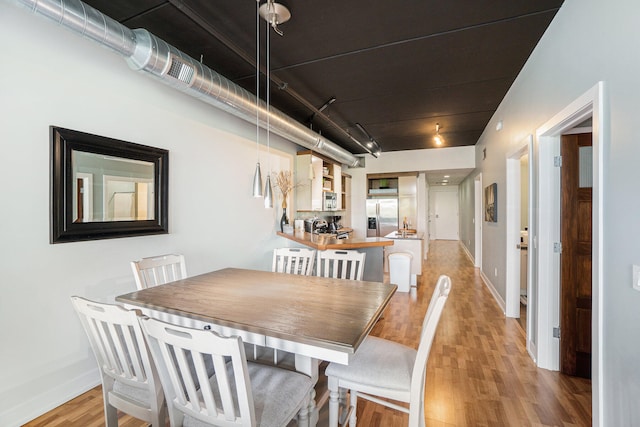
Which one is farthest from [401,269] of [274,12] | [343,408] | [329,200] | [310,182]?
[274,12]

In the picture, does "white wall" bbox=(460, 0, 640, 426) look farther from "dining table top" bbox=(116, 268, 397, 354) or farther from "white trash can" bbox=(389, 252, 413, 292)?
"white trash can" bbox=(389, 252, 413, 292)

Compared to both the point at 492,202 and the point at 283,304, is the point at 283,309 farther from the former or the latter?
the point at 492,202

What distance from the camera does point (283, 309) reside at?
1592 millimetres

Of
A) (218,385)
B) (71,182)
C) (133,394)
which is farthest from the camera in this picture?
(71,182)

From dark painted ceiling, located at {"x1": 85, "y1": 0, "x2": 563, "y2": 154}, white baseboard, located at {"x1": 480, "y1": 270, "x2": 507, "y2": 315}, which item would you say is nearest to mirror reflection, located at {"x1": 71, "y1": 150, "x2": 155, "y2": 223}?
dark painted ceiling, located at {"x1": 85, "y1": 0, "x2": 563, "y2": 154}

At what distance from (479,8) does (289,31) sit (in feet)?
4.59

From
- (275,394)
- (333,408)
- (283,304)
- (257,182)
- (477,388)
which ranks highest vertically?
(257,182)

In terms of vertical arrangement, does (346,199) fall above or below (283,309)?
above

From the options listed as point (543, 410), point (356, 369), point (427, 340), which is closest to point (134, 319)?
point (356, 369)

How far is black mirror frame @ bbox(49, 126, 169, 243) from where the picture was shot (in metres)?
2.03

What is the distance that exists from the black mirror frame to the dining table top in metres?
0.77

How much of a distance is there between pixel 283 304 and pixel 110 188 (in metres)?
1.86

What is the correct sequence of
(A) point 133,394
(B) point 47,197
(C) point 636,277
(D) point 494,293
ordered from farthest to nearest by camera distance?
(D) point 494,293 → (B) point 47,197 → (A) point 133,394 → (C) point 636,277

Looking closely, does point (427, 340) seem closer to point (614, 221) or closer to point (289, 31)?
point (614, 221)
